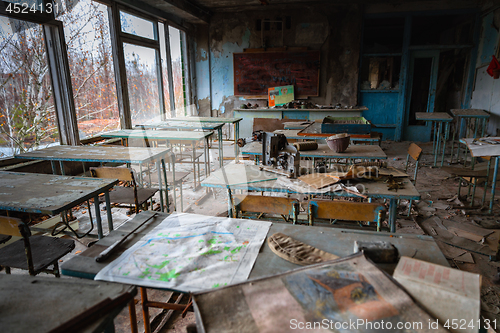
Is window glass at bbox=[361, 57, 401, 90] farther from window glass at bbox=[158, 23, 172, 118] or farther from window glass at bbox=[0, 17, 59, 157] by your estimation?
window glass at bbox=[0, 17, 59, 157]

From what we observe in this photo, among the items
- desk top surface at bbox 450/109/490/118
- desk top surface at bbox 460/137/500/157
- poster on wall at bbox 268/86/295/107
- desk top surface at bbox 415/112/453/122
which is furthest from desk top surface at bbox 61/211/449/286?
poster on wall at bbox 268/86/295/107

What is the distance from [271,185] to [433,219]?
235 cm

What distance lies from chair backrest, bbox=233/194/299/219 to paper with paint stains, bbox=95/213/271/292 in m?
0.42

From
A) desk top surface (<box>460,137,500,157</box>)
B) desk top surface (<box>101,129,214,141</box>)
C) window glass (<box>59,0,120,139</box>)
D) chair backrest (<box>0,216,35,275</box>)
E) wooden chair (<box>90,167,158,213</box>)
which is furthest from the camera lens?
window glass (<box>59,0,120,139</box>)

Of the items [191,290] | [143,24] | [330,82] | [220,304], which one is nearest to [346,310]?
[220,304]

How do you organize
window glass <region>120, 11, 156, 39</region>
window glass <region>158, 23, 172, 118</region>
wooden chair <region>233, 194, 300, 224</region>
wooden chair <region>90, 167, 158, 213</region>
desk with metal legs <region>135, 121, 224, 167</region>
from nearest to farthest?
wooden chair <region>233, 194, 300, 224</region> < wooden chair <region>90, 167, 158, 213</region> < desk with metal legs <region>135, 121, 224, 167</region> < window glass <region>120, 11, 156, 39</region> < window glass <region>158, 23, 172, 118</region>

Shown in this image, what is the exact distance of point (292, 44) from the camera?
782 centimetres

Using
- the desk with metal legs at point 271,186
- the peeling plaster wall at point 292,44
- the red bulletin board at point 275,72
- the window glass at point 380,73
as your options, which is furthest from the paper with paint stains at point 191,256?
the window glass at point 380,73

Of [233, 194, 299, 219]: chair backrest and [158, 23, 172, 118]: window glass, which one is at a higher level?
[158, 23, 172, 118]: window glass

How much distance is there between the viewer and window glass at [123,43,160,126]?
5.94m

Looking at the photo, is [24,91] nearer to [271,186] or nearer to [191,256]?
[271,186]

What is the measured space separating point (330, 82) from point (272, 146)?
5976 mm

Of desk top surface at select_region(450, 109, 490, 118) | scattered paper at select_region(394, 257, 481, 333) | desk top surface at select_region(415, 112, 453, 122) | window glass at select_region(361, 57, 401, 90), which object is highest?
window glass at select_region(361, 57, 401, 90)

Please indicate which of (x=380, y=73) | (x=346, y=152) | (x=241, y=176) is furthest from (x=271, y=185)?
(x=380, y=73)
